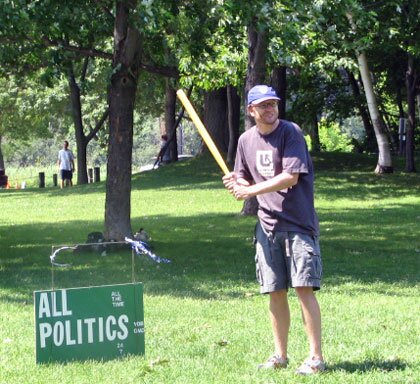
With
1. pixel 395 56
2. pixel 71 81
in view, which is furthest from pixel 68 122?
pixel 395 56

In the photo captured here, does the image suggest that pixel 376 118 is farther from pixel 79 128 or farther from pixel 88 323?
pixel 88 323

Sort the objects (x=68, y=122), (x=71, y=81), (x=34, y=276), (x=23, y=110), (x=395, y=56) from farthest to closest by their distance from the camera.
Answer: (x=68, y=122)
(x=23, y=110)
(x=71, y=81)
(x=395, y=56)
(x=34, y=276)

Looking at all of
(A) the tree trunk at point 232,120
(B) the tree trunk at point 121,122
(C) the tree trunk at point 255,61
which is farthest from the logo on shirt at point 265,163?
(A) the tree trunk at point 232,120

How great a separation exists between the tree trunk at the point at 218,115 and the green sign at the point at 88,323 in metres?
27.2

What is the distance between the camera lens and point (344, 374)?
→ 6.39m

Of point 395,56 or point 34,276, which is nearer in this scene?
point 34,276

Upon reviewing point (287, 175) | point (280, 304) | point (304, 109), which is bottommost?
point (280, 304)

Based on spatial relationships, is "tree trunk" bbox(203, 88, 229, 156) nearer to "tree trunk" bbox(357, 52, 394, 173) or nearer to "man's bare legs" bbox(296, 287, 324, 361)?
"tree trunk" bbox(357, 52, 394, 173)

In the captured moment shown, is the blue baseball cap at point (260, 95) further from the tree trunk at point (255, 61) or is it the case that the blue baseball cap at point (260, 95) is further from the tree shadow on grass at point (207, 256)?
the tree trunk at point (255, 61)

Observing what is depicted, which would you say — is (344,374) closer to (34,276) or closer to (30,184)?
(34,276)

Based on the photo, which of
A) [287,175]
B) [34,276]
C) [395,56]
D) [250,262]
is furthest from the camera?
[395,56]

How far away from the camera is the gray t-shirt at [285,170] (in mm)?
6344

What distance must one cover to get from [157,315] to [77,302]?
8.15ft

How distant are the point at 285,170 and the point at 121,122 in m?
8.12
